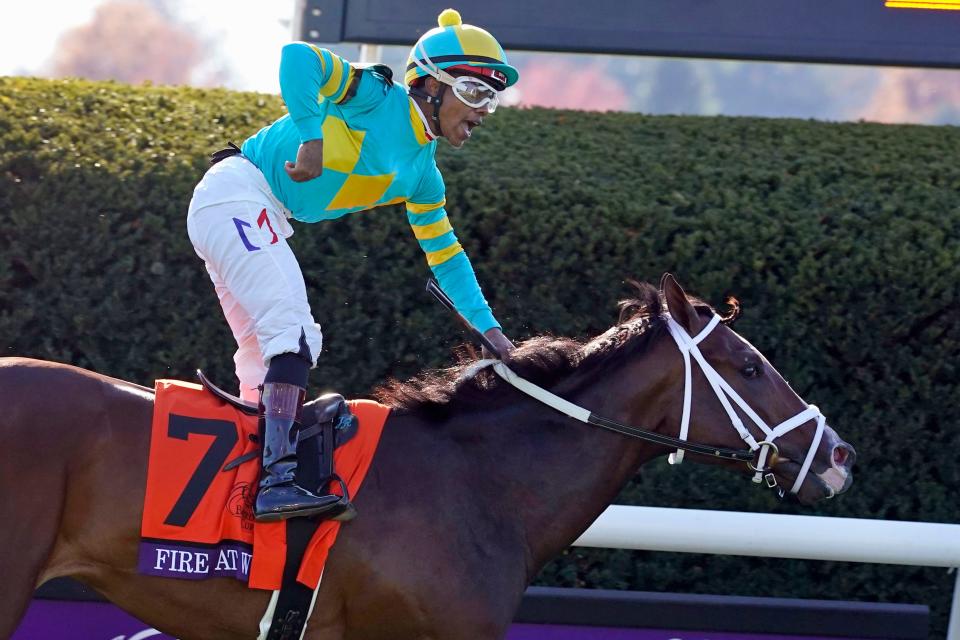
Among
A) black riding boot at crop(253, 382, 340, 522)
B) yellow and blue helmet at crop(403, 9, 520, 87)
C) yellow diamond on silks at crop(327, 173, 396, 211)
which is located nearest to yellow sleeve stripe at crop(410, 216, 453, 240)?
yellow diamond on silks at crop(327, 173, 396, 211)

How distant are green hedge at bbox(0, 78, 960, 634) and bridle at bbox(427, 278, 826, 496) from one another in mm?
1618

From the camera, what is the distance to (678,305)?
3400 millimetres

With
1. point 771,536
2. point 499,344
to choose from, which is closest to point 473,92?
point 499,344

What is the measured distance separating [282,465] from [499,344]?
2.87 feet

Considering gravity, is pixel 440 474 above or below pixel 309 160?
below

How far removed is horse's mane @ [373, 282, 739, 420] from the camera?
342cm

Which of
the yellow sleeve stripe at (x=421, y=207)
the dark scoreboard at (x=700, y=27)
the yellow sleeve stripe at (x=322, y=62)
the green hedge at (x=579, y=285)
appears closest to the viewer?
the yellow sleeve stripe at (x=322, y=62)

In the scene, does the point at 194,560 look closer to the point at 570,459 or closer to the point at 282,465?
the point at 282,465

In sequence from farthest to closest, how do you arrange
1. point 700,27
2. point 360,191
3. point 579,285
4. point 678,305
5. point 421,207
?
point 700,27
point 579,285
point 421,207
point 360,191
point 678,305

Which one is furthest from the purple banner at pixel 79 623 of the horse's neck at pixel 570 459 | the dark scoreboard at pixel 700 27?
the dark scoreboard at pixel 700 27

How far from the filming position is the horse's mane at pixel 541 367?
342cm

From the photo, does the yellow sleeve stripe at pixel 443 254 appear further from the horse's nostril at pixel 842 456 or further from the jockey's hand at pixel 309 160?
the horse's nostril at pixel 842 456

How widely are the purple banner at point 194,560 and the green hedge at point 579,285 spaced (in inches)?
74.9

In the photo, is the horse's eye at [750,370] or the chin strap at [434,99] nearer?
the horse's eye at [750,370]
